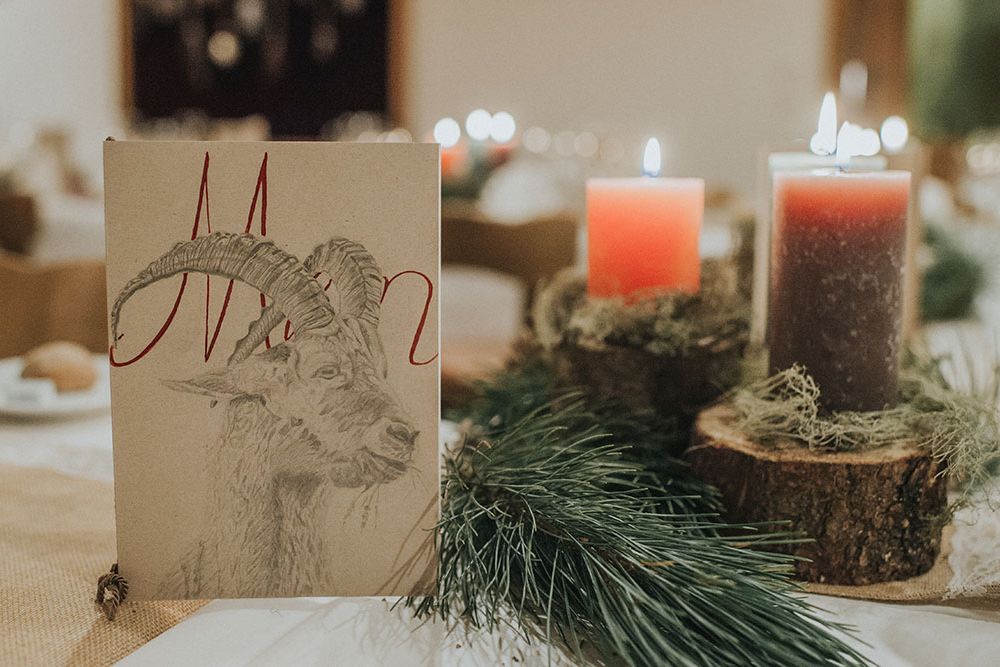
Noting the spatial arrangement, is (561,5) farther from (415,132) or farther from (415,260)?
(415,260)

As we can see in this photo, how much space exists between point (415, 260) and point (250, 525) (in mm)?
172

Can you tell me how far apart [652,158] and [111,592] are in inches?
19.5

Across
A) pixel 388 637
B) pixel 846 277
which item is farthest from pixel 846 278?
pixel 388 637

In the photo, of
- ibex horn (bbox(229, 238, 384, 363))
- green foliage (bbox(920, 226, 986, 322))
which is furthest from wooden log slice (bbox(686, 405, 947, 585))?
green foliage (bbox(920, 226, 986, 322))

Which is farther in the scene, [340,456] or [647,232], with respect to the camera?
[647,232]

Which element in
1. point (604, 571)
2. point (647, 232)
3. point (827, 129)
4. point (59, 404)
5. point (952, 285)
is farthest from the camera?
point (952, 285)

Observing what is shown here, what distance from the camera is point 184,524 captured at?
0.48 meters

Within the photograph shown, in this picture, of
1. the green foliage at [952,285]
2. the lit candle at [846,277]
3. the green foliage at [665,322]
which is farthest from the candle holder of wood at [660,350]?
the green foliage at [952,285]

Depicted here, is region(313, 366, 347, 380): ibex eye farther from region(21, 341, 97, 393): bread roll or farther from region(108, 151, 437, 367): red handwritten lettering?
region(21, 341, 97, 393): bread roll

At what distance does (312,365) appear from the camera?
465mm

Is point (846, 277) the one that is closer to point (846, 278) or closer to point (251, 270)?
point (846, 278)

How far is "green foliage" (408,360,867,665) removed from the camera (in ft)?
1.34

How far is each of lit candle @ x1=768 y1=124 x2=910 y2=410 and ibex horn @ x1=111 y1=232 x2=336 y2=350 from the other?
0.98ft

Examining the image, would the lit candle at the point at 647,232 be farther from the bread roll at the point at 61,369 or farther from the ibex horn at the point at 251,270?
the bread roll at the point at 61,369
